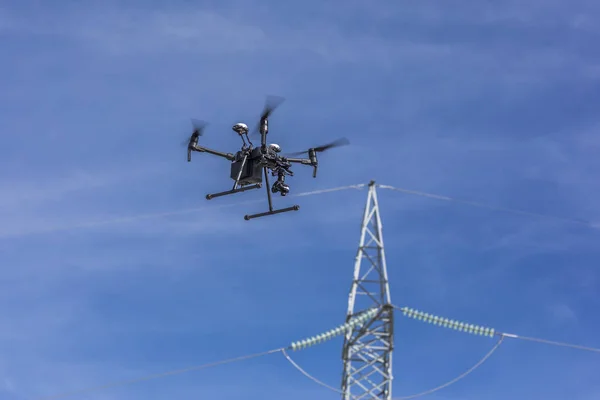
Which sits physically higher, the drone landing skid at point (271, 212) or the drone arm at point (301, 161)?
the drone arm at point (301, 161)

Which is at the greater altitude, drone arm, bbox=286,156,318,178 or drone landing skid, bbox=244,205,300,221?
drone arm, bbox=286,156,318,178

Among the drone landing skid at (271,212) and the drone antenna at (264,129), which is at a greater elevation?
the drone antenna at (264,129)

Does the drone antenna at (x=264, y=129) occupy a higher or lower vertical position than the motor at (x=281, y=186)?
higher

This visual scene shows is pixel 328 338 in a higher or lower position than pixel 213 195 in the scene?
lower

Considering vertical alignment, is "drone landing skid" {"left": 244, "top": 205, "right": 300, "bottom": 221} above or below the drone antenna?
below

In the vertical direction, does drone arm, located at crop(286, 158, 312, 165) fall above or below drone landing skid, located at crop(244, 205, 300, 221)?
above

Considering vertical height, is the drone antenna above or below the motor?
above

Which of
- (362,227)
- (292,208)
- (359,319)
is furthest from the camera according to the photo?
(292,208)

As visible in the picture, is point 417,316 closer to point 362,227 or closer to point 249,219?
point 362,227

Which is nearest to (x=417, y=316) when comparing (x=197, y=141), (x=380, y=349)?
(x=380, y=349)

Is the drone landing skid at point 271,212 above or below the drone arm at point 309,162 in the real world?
below

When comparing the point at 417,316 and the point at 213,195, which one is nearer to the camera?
the point at 417,316
